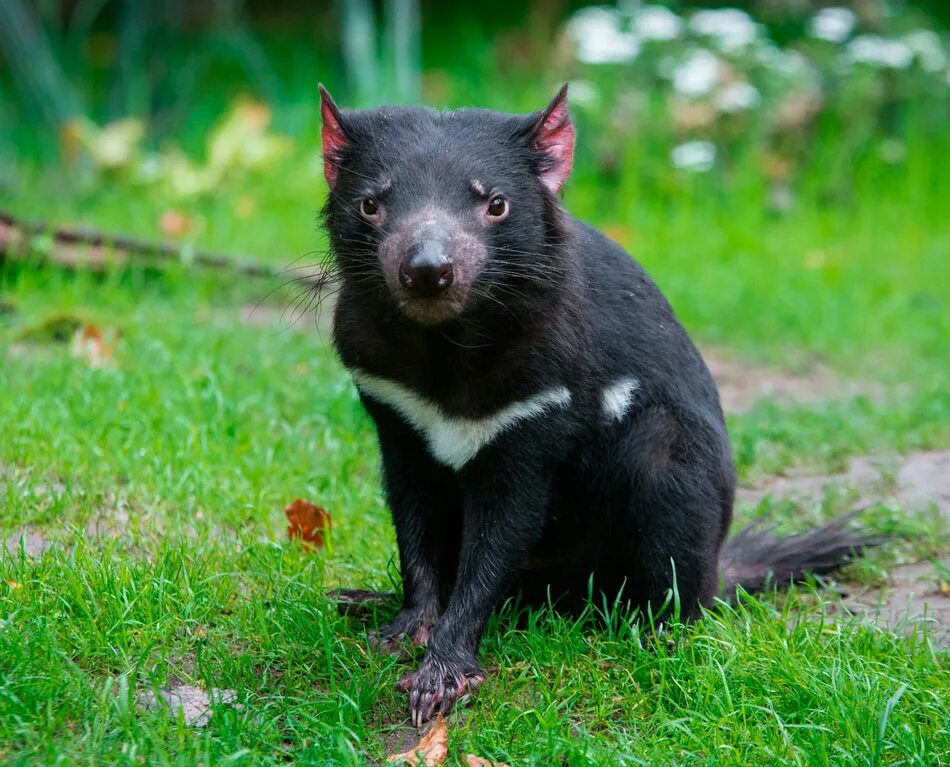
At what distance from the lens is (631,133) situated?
821cm

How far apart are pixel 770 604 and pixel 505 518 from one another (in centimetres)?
98

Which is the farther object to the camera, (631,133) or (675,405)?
(631,133)

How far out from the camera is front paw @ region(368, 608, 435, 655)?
3.09 meters

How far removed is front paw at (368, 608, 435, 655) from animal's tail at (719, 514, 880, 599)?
98cm

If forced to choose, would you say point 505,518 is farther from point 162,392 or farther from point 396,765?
point 162,392

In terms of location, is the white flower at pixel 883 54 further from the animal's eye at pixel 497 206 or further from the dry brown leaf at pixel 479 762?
the dry brown leaf at pixel 479 762

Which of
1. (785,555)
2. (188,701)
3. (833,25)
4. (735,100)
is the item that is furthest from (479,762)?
(833,25)

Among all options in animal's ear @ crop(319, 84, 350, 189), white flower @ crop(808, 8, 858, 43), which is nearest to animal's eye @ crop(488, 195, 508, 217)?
animal's ear @ crop(319, 84, 350, 189)

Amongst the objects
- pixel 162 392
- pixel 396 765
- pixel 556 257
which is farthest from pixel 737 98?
pixel 396 765

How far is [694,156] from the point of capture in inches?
322

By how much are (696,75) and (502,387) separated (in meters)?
6.01

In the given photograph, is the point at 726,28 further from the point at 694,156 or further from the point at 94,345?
the point at 94,345

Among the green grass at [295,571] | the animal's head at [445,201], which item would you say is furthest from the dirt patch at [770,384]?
the animal's head at [445,201]

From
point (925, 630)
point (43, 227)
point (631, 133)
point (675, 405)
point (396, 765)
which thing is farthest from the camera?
point (631, 133)
